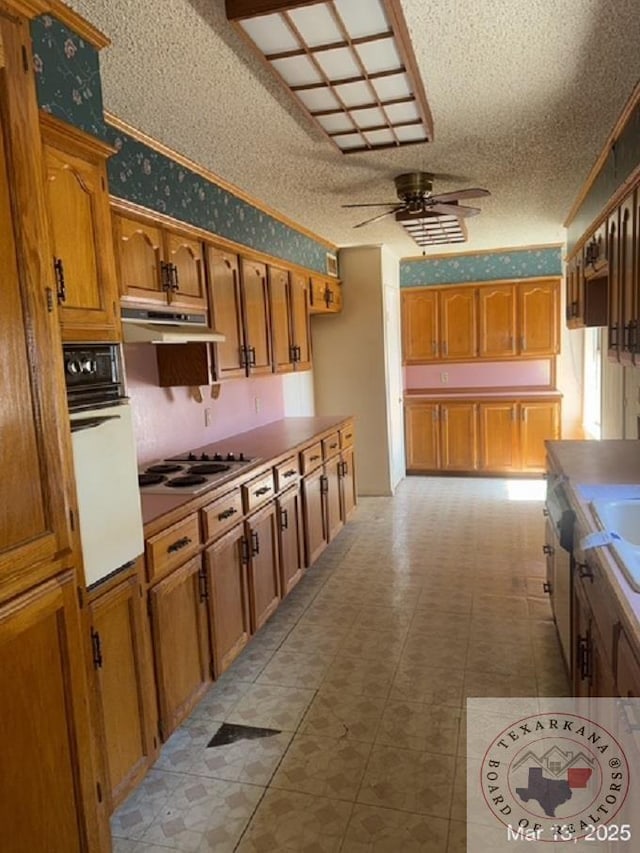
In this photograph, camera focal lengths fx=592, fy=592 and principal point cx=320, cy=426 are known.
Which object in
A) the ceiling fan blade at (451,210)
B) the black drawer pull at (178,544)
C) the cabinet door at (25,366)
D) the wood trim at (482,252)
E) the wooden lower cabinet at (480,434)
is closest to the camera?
the cabinet door at (25,366)

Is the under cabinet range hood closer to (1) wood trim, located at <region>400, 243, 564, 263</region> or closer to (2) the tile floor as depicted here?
(2) the tile floor

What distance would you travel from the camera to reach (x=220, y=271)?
11.0ft

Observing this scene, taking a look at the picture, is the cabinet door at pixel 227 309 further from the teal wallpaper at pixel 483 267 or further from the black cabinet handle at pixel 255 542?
the teal wallpaper at pixel 483 267

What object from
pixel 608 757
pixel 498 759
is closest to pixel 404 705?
pixel 498 759

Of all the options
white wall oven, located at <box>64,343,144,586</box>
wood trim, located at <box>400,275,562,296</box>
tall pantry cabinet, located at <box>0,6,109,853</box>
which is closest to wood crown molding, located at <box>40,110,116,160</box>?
tall pantry cabinet, located at <box>0,6,109,853</box>

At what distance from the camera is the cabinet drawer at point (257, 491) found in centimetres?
300

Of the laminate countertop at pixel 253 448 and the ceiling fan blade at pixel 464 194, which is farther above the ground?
the ceiling fan blade at pixel 464 194

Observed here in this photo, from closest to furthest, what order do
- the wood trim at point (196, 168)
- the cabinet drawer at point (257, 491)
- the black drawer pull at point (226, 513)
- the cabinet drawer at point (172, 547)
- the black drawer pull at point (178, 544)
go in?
the cabinet drawer at point (172, 547) < the black drawer pull at point (178, 544) < the wood trim at point (196, 168) < the black drawer pull at point (226, 513) < the cabinet drawer at point (257, 491)

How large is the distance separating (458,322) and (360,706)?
196 inches

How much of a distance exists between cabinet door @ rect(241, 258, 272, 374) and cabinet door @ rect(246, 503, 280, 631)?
102 centimetres

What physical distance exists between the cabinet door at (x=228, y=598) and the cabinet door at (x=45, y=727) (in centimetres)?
102

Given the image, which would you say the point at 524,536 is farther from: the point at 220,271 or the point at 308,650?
the point at 220,271

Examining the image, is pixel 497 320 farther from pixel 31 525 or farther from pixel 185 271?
pixel 31 525

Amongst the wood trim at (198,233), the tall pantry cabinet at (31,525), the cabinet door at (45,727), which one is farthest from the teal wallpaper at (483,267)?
the cabinet door at (45,727)
